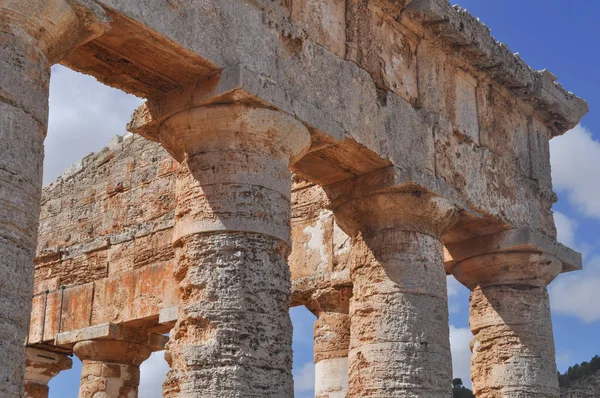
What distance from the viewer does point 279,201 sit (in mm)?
8758

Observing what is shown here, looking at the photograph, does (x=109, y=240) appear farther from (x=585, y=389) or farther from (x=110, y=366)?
(x=585, y=389)

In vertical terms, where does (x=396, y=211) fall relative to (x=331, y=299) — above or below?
above

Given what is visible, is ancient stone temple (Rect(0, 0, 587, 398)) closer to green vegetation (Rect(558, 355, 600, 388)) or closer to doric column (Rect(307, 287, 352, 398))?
doric column (Rect(307, 287, 352, 398))

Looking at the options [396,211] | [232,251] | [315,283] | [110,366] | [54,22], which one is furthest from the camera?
[110,366]

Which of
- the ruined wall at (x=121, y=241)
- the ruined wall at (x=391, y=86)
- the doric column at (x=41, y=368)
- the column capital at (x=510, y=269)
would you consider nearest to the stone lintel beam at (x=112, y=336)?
the ruined wall at (x=121, y=241)

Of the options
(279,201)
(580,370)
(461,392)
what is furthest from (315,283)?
(461,392)

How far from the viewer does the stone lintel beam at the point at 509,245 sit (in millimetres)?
12148

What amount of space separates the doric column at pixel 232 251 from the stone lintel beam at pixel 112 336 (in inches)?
233

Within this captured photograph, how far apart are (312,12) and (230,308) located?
3248 mm

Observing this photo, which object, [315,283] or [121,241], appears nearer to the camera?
[315,283]

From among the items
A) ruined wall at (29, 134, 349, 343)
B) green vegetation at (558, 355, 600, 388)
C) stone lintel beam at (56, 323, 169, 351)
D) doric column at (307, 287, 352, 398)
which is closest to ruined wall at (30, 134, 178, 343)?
ruined wall at (29, 134, 349, 343)

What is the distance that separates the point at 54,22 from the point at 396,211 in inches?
184

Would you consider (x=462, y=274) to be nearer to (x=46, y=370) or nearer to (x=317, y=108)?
(x=317, y=108)

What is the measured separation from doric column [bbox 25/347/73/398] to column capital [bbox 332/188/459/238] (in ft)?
22.1
